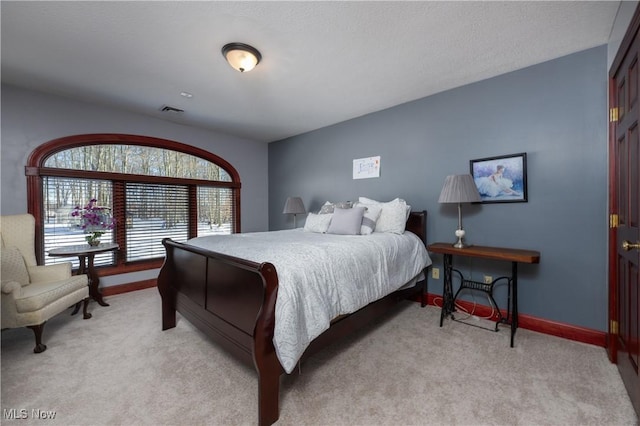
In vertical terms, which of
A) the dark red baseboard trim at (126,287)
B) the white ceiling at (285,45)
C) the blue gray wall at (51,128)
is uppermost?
the white ceiling at (285,45)

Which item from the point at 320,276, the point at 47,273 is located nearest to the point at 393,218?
the point at 320,276

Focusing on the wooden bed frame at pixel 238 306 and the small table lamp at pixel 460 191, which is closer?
the wooden bed frame at pixel 238 306

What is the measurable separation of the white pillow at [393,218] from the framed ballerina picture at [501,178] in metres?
0.76

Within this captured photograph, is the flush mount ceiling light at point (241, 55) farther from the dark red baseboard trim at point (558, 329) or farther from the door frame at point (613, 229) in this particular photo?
the dark red baseboard trim at point (558, 329)

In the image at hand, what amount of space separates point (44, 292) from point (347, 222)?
2700mm

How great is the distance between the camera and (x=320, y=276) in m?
1.69

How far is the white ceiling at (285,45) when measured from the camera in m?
1.77

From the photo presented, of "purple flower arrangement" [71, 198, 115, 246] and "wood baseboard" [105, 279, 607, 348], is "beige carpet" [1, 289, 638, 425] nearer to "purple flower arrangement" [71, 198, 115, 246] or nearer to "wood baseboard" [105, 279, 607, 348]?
"wood baseboard" [105, 279, 607, 348]

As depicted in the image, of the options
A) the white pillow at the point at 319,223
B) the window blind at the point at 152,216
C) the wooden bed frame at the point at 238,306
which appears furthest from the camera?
the window blind at the point at 152,216

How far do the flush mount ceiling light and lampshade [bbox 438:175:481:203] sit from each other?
6.78 feet

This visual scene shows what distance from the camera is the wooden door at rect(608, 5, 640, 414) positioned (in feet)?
4.71

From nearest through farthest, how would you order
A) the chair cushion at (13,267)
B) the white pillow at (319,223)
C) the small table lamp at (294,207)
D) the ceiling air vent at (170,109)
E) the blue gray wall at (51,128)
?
1. the chair cushion at (13,267)
2. the blue gray wall at (51,128)
3. the white pillow at (319,223)
4. the ceiling air vent at (170,109)
5. the small table lamp at (294,207)

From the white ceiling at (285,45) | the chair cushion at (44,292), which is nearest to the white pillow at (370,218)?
the white ceiling at (285,45)

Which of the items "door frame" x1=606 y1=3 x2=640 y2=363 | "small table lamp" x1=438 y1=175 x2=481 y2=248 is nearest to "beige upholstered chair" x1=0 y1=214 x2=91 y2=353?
"small table lamp" x1=438 y1=175 x2=481 y2=248
